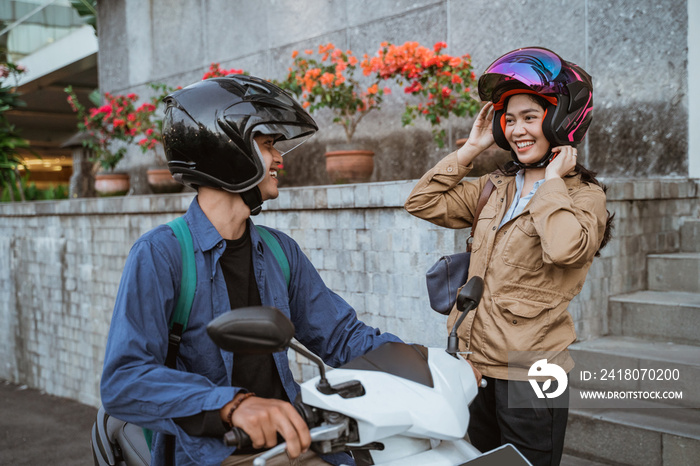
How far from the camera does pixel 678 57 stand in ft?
18.1

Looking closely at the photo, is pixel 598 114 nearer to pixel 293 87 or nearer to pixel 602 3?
pixel 602 3

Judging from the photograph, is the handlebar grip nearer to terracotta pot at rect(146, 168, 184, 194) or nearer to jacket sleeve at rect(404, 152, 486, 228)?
jacket sleeve at rect(404, 152, 486, 228)

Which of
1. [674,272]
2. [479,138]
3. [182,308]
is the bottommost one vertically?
[674,272]

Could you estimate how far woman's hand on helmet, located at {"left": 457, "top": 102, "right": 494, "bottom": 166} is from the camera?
275 centimetres

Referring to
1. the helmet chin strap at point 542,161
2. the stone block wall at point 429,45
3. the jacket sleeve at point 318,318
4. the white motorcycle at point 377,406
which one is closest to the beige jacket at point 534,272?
the helmet chin strap at point 542,161

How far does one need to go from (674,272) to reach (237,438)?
15.9 feet

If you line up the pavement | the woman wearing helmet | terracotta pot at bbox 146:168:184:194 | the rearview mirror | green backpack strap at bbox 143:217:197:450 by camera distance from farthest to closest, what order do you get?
terracotta pot at bbox 146:168:184:194
the pavement
the woman wearing helmet
green backpack strap at bbox 143:217:197:450
the rearview mirror

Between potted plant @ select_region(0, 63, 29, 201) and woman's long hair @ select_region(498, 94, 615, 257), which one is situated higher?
potted plant @ select_region(0, 63, 29, 201)

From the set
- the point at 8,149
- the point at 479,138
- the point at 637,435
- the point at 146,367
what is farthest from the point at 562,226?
the point at 8,149

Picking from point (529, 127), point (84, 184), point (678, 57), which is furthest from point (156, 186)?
point (529, 127)

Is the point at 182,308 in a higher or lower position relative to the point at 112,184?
lower

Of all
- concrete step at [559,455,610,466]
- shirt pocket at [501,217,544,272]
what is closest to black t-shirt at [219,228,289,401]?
shirt pocket at [501,217,544,272]

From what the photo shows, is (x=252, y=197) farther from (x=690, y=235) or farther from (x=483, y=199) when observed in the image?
(x=690, y=235)

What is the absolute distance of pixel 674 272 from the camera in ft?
17.5
